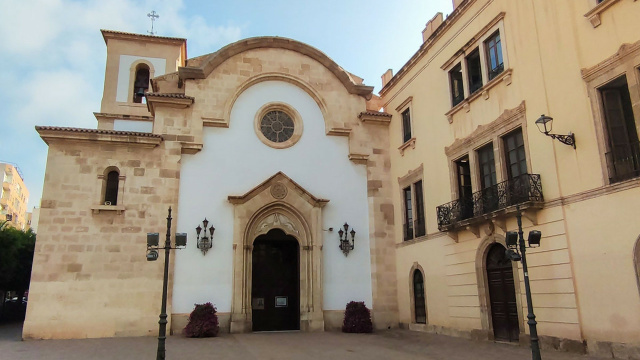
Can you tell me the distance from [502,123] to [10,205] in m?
69.7

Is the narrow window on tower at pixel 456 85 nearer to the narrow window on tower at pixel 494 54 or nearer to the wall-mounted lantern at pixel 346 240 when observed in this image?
the narrow window on tower at pixel 494 54

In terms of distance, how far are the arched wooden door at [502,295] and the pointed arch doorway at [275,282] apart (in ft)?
23.5

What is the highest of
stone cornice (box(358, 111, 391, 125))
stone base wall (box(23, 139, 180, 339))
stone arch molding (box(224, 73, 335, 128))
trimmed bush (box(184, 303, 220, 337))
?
stone arch molding (box(224, 73, 335, 128))

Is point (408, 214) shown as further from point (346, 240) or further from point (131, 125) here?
point (131, 125)

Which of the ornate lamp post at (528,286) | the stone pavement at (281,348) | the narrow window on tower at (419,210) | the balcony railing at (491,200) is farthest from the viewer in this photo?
the narrow window on tower at (419,210)

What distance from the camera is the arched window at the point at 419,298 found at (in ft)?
53.5

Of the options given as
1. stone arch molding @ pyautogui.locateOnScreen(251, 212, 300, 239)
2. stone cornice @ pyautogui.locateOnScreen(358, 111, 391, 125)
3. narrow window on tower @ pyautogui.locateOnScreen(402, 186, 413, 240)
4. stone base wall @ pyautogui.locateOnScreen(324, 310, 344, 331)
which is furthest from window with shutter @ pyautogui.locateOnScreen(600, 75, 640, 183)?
stone arch molding @ pyautogui.locateOnScreen(251, 212, 300, 239)

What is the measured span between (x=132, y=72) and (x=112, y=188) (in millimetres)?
10170

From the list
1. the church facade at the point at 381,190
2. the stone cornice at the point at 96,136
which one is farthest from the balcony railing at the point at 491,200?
the stone cornice at the point at 96,136

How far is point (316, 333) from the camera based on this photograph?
16.0 meters

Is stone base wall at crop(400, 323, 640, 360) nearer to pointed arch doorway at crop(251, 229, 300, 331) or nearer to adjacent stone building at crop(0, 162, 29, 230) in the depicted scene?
pointed arch doorway at crop(251, 229, 300, 331)

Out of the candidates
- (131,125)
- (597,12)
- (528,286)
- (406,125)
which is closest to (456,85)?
(406,125)

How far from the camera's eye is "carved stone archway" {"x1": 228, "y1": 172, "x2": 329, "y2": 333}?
16.3 metres

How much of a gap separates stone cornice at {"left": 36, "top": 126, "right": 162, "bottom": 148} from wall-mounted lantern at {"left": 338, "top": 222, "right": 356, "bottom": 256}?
24.6 ft
